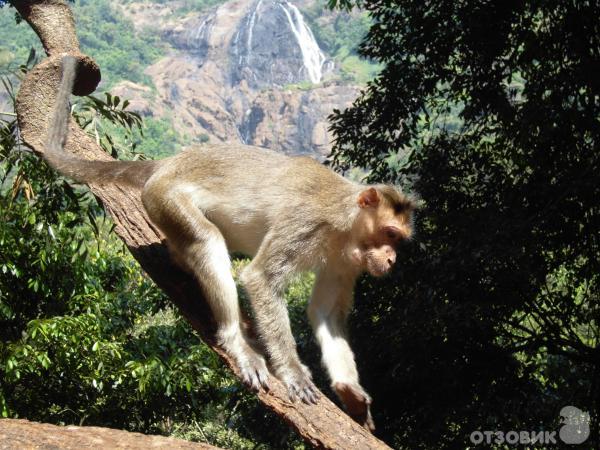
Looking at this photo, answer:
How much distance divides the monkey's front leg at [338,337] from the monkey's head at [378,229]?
0.87 ft

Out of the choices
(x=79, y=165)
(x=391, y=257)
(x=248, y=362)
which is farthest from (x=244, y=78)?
(x=248, y=362)

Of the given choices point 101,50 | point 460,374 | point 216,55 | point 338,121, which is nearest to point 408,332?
point 460,374

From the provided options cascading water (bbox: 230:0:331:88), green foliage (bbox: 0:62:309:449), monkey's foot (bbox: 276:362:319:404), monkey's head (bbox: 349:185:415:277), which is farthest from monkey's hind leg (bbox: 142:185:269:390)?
cascading water (bbox: 230:0:331:88)

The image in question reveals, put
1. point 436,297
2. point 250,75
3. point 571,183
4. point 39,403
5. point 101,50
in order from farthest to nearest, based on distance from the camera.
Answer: point 250,75 < point 101,50 < point 39,403 < point 436,297 < point 571,183

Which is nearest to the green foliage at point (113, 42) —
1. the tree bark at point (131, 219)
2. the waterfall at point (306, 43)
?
the waterfall at point (306, 43)

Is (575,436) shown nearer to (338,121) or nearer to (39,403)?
(338,121)

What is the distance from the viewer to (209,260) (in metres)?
3.65

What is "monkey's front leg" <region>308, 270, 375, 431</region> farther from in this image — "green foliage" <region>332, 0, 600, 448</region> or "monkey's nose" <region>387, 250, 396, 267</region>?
"green foliage" <region>332, 0, 600, 448</region>

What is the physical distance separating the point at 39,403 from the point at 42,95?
3.19 meters

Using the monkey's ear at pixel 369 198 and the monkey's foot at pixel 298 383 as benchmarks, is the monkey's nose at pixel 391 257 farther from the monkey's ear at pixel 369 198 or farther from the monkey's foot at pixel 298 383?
the monkey's foot at pixel 298 383

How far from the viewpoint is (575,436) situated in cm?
545

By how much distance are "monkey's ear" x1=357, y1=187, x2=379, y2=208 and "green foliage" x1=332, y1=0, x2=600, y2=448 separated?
2211 mm

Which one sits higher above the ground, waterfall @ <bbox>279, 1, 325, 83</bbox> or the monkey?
the monkey

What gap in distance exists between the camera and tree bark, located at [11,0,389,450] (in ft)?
9.89
